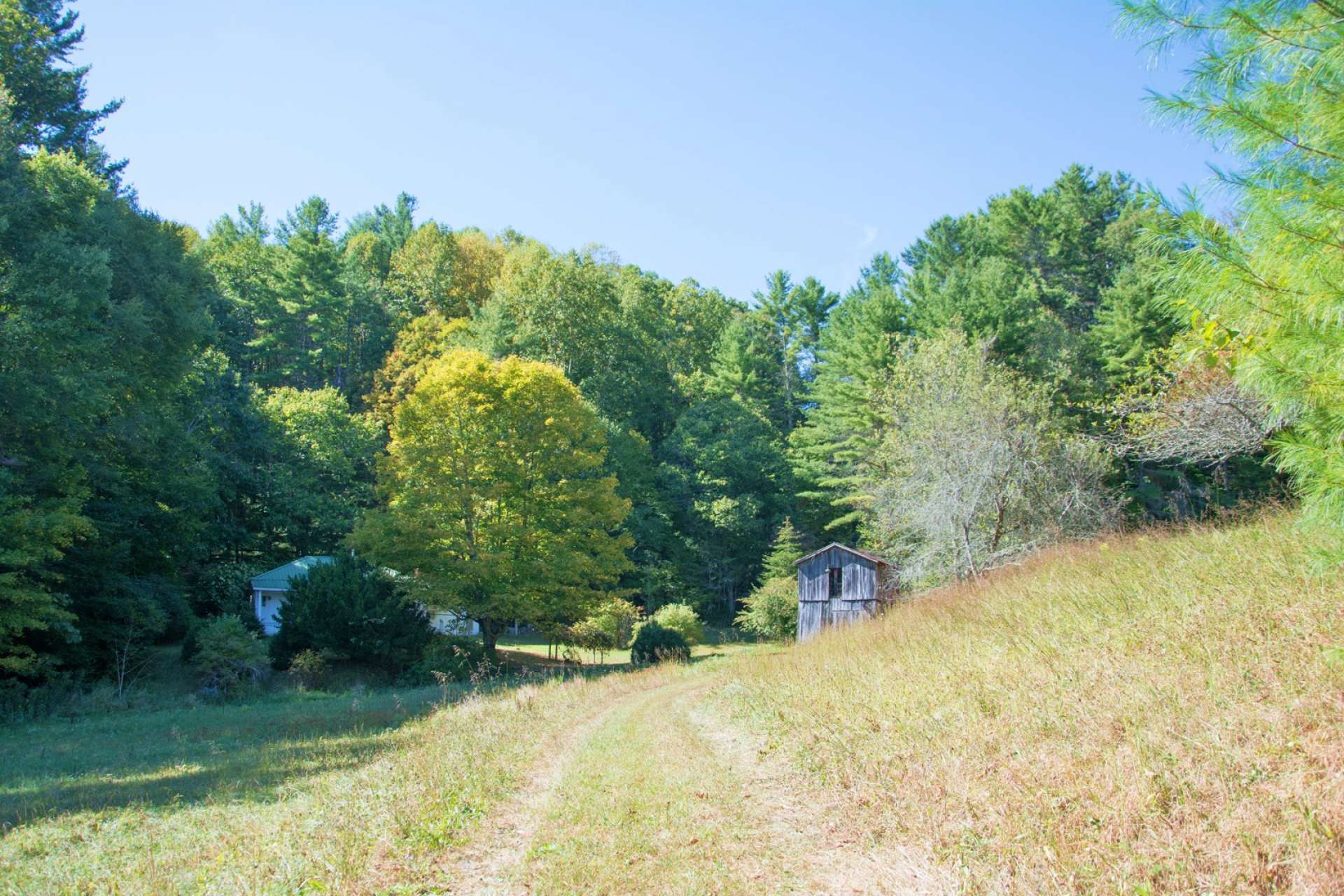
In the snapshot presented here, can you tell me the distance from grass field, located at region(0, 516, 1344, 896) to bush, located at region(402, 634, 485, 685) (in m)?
12.9

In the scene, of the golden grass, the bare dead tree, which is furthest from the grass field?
the bare dead tree

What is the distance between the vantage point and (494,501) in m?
27.6

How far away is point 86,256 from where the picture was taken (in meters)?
19.4

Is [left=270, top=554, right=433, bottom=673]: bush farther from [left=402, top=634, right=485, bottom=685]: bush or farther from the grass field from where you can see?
the grass field

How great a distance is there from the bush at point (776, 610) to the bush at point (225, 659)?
65.3 ft

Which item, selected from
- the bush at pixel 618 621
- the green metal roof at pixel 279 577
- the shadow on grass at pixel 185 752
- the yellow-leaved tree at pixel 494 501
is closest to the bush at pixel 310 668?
the yellow-leaved tree at pixel 494 501

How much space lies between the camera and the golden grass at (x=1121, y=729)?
4.19 m

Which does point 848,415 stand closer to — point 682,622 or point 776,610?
point 776,610

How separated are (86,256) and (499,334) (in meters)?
26.7

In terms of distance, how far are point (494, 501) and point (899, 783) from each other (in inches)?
904

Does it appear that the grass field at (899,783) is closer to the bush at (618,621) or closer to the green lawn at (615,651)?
the green lawn at (615,651)

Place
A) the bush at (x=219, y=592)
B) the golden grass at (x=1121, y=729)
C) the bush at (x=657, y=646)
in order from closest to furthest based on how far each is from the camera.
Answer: the golden grass at (x=1121, y=729), the bush at (x=657, y=646), the bush at (x=219, y=592)

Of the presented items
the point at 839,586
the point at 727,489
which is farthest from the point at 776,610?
the point at 727,489

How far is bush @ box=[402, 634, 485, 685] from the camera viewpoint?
2448cm
